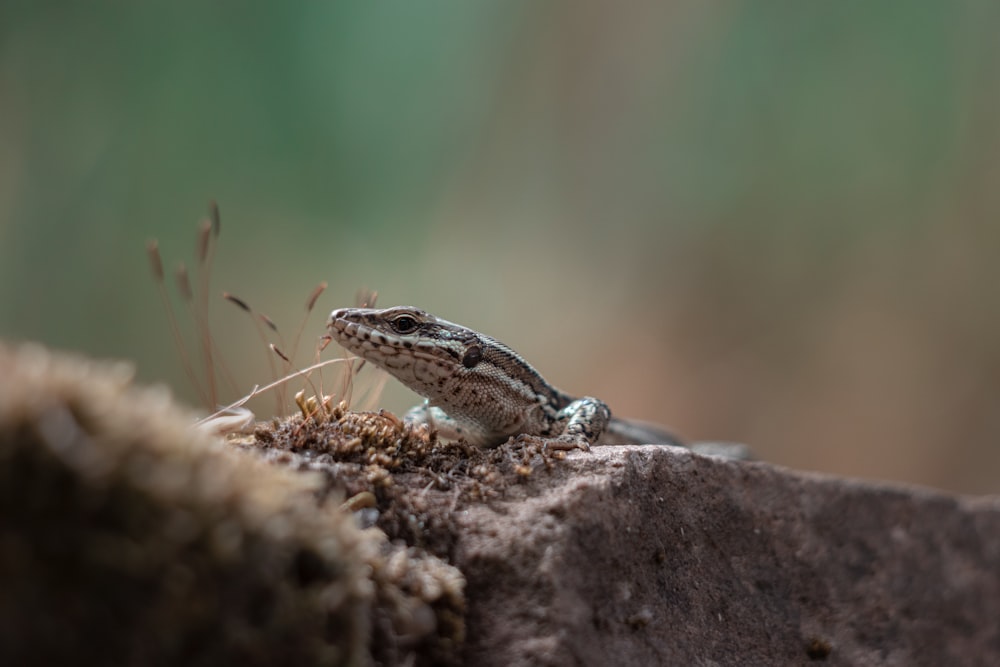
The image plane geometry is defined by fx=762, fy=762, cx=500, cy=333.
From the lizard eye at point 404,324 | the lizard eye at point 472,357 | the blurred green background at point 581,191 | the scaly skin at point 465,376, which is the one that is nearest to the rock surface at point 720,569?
the scaly skin at point 465,376

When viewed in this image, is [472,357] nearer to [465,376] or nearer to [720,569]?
[465,376]

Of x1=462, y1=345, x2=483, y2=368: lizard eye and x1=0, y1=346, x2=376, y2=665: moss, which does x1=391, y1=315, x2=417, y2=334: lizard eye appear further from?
x1=0, y1=346, x2=376, y2=665: moss

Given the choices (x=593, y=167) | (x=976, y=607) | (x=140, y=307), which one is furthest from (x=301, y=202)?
(x=976, y=607)

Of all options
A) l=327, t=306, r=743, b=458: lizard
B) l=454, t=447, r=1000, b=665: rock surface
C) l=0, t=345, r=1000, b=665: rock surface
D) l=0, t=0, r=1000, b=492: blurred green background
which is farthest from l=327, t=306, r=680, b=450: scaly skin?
l=0, t=0, r=1000, b=492: blurred green background

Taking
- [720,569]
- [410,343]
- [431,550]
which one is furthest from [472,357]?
[720,569]

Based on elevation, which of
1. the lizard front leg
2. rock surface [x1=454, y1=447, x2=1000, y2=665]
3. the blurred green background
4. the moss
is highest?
the blurred green background

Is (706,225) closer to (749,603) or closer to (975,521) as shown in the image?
(975,521)

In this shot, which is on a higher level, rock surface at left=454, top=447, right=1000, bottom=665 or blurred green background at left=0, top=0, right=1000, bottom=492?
blurred green background at left=0, top=0, right=1000, bottom=492
